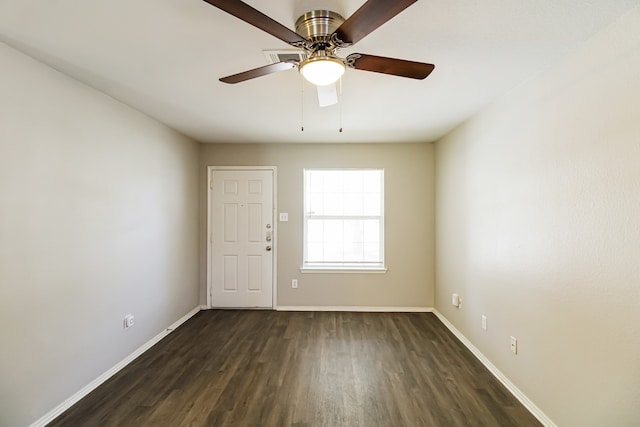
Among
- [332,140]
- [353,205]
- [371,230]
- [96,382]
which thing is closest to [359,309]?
[371,230]

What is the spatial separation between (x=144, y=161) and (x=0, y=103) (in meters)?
1.25

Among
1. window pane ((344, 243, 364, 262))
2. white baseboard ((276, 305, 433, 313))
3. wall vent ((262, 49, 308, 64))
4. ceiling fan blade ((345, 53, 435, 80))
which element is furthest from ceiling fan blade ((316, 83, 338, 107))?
white baseboard ((276, 305, 433, 313))

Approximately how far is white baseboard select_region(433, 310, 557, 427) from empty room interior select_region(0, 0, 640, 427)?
0.02m

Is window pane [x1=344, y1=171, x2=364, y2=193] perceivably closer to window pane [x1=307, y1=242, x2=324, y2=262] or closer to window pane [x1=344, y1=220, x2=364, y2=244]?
window pane [x1=344, y1=220, x2=364, y2=244]

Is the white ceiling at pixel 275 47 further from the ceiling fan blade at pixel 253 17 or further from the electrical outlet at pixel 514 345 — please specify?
the electrical outlet at pixel 514 345

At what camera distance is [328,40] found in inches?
54.9

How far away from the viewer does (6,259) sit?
5.57 ft

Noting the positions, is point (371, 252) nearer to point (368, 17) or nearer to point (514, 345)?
point (514, 345)

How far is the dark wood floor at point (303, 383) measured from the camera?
6.41 ft

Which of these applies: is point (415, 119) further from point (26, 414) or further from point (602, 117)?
point (26, 414)

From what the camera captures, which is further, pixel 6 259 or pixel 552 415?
pixel 552 415

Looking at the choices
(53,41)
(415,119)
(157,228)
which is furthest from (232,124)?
(415,119)

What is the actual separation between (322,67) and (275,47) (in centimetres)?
53

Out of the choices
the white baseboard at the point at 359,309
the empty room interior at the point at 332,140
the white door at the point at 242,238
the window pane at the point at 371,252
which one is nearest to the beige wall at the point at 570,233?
the empty room interior at the point at 332,140
